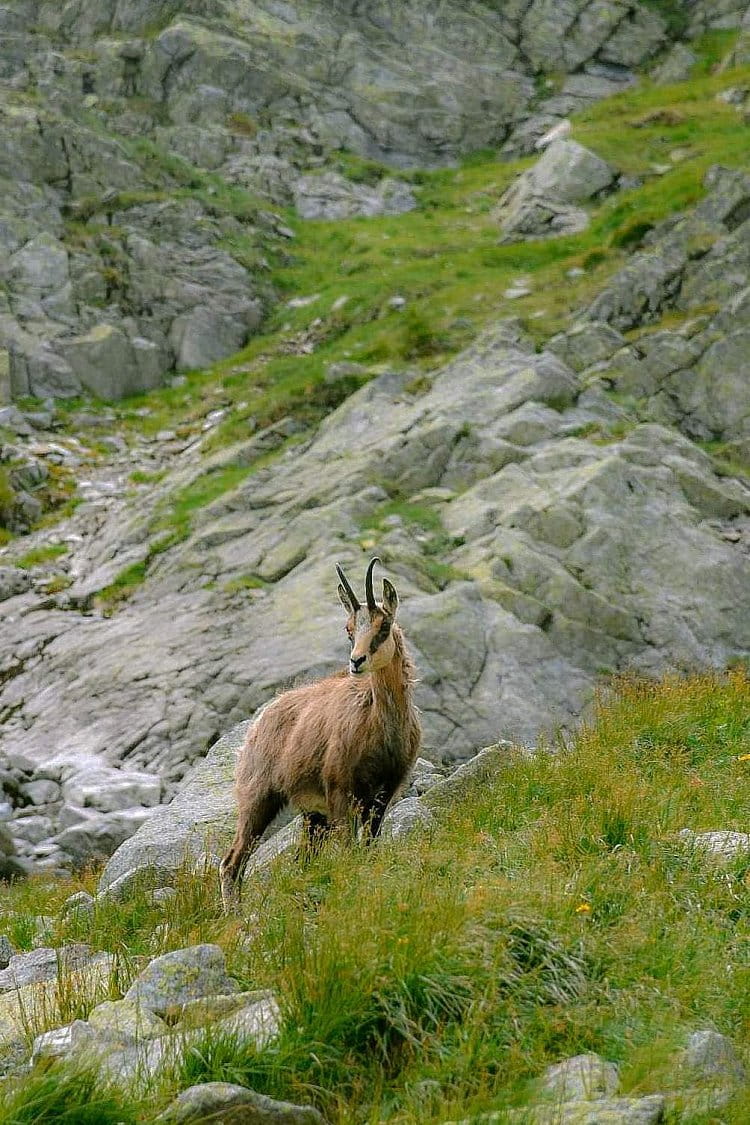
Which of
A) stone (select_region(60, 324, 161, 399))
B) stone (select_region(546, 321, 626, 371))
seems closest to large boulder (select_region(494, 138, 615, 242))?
stone (select_region(546, 321, 626, 371))

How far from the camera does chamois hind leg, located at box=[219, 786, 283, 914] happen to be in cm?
963

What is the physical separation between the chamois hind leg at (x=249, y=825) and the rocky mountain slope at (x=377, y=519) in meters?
6.15

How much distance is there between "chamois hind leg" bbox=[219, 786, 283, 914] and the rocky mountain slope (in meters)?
6.15

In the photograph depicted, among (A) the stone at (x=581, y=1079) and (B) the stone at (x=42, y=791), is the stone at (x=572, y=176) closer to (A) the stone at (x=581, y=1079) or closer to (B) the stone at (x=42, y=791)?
(B) the stone at (x=42, y=791)

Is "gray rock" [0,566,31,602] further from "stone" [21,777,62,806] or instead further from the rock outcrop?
the rock outcrop

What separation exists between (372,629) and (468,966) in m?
4.03

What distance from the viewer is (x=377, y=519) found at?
21672 millimetres

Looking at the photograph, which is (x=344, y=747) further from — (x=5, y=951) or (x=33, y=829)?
(x=33, y=829)

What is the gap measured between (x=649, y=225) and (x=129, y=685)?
70.6 feet

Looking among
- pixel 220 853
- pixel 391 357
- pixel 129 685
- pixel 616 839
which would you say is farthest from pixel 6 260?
pixel 616 839

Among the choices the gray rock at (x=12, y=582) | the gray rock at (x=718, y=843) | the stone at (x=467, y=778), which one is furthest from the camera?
the gray rock at (x=12, y=582)

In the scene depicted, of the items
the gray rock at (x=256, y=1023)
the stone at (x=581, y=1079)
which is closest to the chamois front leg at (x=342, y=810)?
the gray rock at (x=256, y=1023)

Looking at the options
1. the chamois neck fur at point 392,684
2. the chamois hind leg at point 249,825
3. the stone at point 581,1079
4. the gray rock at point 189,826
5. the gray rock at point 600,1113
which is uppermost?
the gray rock at point 600,1113

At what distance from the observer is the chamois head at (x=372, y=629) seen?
8.79 m
